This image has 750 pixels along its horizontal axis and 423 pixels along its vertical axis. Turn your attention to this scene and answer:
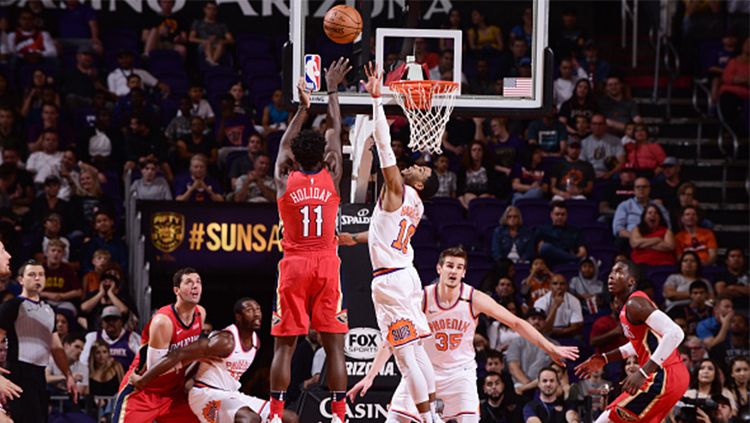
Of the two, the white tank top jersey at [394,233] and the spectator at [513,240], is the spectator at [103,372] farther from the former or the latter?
the spectator at [513,240]

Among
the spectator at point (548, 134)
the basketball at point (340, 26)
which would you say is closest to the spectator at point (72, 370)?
the basketball at point (340, 26)

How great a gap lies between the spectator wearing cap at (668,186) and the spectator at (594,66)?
6.40 ft

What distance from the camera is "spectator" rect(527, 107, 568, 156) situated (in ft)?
51.6

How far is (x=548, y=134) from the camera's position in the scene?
15.8 metres

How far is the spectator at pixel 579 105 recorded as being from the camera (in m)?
16.0

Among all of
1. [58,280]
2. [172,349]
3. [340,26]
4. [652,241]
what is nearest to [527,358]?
[652,241]

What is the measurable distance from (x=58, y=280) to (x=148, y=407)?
145 inches

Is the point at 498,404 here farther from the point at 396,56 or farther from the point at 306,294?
the point at 306,294

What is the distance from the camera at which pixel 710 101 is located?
16.8 m

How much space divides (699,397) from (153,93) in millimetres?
7766

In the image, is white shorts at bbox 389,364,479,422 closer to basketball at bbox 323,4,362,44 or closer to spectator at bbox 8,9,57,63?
basketball at bbox 323,4,362,44

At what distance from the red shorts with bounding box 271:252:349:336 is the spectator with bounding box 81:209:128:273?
5.16m

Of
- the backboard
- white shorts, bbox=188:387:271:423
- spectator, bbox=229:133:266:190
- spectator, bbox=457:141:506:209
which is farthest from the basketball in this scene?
spectator, bbox=457:141:506:209

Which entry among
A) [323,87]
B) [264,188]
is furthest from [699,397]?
[264,188]
